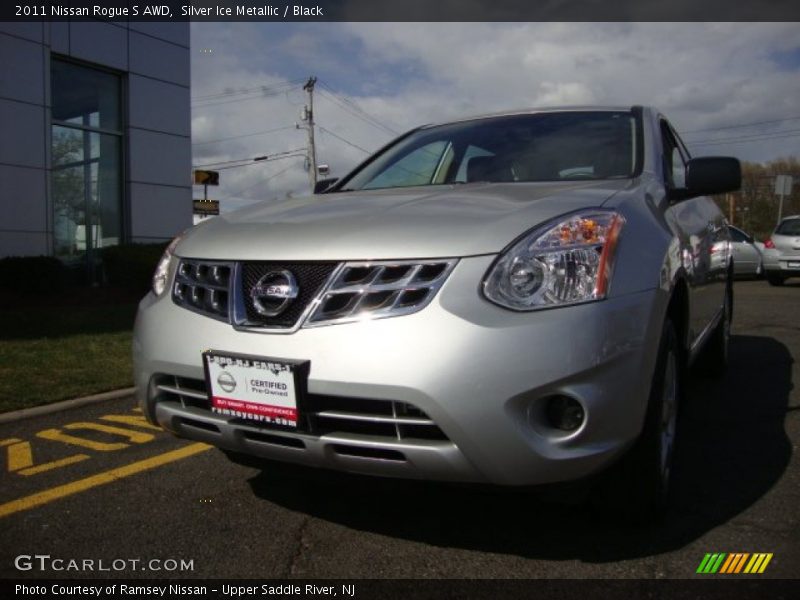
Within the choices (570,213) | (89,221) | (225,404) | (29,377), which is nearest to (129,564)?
(225,404)

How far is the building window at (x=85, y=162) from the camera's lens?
11.6 metres

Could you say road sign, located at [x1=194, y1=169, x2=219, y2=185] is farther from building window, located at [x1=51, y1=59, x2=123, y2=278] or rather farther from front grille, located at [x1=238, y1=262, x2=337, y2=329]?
front grille, located at [x1=238, y1=262, x2=337, y2=329]

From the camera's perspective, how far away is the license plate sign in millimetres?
2127

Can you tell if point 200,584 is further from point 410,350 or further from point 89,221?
point 89,221

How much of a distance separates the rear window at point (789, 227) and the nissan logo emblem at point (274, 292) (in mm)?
16164

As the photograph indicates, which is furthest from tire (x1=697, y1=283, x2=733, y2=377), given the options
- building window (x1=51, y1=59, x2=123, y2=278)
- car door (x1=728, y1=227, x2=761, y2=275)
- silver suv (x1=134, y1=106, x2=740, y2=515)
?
car door (x1=728, y1=227, x2=761, y2=275)

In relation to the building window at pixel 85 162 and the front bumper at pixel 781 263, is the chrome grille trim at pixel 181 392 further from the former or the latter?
the front bumper at pixel 781 263

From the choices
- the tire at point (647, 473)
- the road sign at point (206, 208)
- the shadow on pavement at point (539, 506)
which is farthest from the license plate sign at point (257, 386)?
Answer: the road sign at point (206, 208)

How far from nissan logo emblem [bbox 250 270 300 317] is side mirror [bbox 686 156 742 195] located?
1.91 m

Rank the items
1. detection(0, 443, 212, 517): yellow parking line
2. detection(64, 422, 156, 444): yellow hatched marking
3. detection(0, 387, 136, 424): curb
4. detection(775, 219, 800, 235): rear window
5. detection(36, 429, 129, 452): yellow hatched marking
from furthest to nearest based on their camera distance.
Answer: detection(775, 219, 800, 235): rear window < detection(0, 387, 136, 424): curb < detection(64, 422, 156, 444): yellow hatched marking < detection(36, 429, 129, 452): yellow hatched marking < detection(0, 443, 212, 517): yellow parking line

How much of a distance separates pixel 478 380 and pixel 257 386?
673 mm

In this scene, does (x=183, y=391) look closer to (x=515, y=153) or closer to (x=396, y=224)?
→ (x=396, y=224)

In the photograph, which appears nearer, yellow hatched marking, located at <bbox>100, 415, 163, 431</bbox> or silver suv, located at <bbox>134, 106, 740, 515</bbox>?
silver suv, located at <bbox>134, 106, 740, 515</bbox>

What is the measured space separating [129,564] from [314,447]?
2.46 feet
